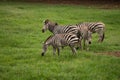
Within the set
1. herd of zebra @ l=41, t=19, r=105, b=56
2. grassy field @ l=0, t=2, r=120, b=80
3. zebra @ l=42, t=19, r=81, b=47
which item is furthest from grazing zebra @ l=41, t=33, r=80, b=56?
zebra @ l=42, t=19, r=81, b=47

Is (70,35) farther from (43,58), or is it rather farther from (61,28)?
(61,28)

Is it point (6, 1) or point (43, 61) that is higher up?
point (6, 1)

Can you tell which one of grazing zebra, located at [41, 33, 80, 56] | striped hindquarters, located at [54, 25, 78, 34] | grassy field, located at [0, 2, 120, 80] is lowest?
grassy field, located at [0, 2, 120, 80]

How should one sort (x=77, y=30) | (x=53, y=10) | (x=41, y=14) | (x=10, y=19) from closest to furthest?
(x=77, y=30) → (x=10, y=19) → (x=41, y=14) → (x=53, y=10)

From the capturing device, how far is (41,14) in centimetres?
3203

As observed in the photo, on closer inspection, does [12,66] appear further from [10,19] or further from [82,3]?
[82,3]

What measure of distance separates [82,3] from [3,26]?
1729 cm

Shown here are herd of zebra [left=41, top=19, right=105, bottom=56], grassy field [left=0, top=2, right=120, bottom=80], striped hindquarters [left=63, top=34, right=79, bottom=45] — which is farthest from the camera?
herd of zebra [left=41, top=19, right=105, bottom=56]

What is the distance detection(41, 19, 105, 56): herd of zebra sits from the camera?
1659 centimetres

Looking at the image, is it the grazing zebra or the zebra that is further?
the zebra

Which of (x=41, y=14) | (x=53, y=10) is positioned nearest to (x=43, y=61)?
(x=41, y=14)

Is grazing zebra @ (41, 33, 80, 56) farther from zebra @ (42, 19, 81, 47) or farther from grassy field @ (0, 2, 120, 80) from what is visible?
zebra @ (42, 19, 81, 47)

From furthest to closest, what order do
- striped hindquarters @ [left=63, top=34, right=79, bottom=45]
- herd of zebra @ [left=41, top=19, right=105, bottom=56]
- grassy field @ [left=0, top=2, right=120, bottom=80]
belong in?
1. herd of zebra @ [left=41, top=19, right=105, bottom=56]
2. striped hindquarters @ [left=63, top=34, right=79, bottom=45]
3. grassy field @ [left=0, top=2, right=120, bottom=80]

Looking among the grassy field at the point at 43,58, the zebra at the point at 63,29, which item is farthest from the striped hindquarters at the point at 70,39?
the zebra at the point at 63,29
